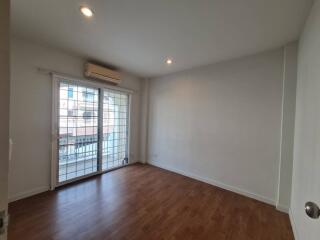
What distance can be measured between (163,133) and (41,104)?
2651 millimetres

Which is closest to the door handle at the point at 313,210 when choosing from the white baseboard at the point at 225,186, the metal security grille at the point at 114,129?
the white baseboard at the point at 225,186

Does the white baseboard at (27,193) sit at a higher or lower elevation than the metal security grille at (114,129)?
lower

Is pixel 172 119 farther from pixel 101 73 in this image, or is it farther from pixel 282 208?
pixel 282 208

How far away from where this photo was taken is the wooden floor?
6.05 feet

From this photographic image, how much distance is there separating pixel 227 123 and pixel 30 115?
3441 millimetres

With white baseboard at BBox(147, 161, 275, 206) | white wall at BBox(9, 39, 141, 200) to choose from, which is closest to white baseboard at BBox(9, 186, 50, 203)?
white wall at BBox(9, 39, 141, 200)

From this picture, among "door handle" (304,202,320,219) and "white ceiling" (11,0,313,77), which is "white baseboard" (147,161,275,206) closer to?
"door handle" (304,202,320,219)

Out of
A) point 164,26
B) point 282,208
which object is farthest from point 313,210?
point 164,26

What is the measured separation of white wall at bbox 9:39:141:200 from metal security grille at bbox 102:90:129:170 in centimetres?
115

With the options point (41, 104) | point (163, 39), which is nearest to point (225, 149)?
point (163, 39)

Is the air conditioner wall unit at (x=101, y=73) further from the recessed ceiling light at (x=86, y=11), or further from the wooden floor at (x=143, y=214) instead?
the wooden floor at (x=143, y=214)

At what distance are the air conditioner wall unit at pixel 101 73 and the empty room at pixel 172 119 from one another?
3 centimetres

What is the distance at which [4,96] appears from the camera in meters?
0.60

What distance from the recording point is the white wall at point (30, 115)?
2.37 metres
